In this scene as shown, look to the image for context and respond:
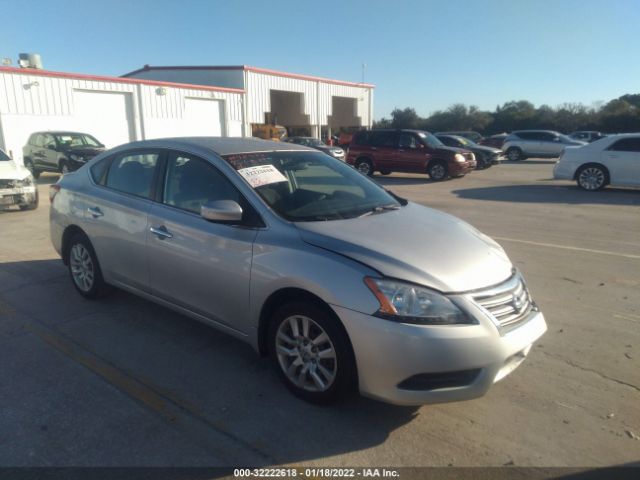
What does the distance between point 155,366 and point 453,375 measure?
7.13 feet

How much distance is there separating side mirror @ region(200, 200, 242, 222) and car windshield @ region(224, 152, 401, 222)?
0.26m

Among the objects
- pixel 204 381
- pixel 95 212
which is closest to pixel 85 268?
pixel 95 212

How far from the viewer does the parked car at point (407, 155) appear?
672 inches

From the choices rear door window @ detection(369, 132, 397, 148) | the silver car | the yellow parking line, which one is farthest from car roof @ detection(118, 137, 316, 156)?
rear door window @ detection(369, 132, 397, 148)

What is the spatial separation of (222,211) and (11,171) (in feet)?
29.8

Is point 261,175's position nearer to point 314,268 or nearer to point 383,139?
point 314,268

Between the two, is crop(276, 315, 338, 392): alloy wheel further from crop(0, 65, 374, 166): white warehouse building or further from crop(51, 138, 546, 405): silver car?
crop(0, 65, 374, 166): white warehouse building

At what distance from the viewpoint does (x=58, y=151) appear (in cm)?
1756

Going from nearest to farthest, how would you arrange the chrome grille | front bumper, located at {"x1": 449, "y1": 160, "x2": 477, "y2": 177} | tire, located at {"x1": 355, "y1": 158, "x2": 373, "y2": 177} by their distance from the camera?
the chrome grille, front bumper, located at {"x1": 449, "y1": 160, "x2": 477, "y2": 177}, tire, located at {"x1": 355, "y1": 158, "x2": 373, "y2": 177}

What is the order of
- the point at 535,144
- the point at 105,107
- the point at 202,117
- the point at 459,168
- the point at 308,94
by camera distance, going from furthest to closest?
the point at 308,94
the point at 202,117
the point at 535,144
the point at 105,107
the point at 459,168

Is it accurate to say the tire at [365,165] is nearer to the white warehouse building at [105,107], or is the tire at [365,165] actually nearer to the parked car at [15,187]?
the parked car at [15,187]

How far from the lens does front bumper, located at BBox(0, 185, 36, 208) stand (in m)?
9.95

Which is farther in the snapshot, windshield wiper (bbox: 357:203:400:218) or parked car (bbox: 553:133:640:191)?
parked car (bbox: 553:133:640:191)

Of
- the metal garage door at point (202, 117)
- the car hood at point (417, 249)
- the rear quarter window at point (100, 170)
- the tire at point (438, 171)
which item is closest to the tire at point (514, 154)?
the tire at point (438, 171)
